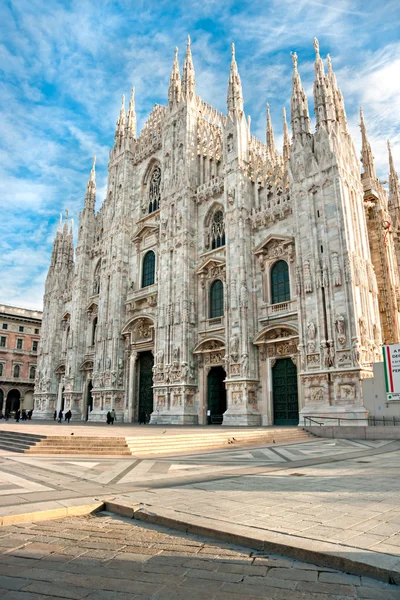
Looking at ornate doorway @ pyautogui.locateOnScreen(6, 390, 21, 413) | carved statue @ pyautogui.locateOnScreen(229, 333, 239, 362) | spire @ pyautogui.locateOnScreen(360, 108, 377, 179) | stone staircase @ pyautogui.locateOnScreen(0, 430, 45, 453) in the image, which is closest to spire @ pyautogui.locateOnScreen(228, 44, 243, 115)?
spire @ pyautogui.locateOnScreen(360, 108, 377, 179)

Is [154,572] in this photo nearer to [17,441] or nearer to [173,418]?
[17,441]

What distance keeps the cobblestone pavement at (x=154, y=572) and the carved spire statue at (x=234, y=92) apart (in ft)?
94.7

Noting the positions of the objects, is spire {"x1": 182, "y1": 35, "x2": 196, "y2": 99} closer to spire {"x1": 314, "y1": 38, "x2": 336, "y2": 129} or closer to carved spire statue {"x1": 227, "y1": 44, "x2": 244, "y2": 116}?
carved spire statue {"x1": 227, "y1": 44, "x2": 244, "y2": 116}

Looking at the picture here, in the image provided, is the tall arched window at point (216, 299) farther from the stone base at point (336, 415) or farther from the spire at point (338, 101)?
the spire at point (338, 101)

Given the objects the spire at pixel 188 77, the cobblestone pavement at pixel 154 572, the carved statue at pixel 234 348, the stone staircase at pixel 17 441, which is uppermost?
the spire at pixel 188 77

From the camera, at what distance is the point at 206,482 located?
8.30 metres

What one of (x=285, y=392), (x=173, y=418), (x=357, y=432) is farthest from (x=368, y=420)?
(x=173, y=418)

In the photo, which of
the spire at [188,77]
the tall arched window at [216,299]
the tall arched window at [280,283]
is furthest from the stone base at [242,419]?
the spire at [188,77]

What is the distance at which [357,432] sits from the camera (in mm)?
17891

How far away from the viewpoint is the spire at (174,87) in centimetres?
3439

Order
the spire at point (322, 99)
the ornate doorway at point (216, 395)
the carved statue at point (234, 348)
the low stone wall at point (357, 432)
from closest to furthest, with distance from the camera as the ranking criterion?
the low stone wall at point (357, 432)
the spire at point (322, 99)
the carved statue at point (234, 348)
the ornate doorway at point (216, 395)

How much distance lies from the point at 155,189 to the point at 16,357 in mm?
34864

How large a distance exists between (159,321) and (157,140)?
16.4 m

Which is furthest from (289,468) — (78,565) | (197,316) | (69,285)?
(69,285)
